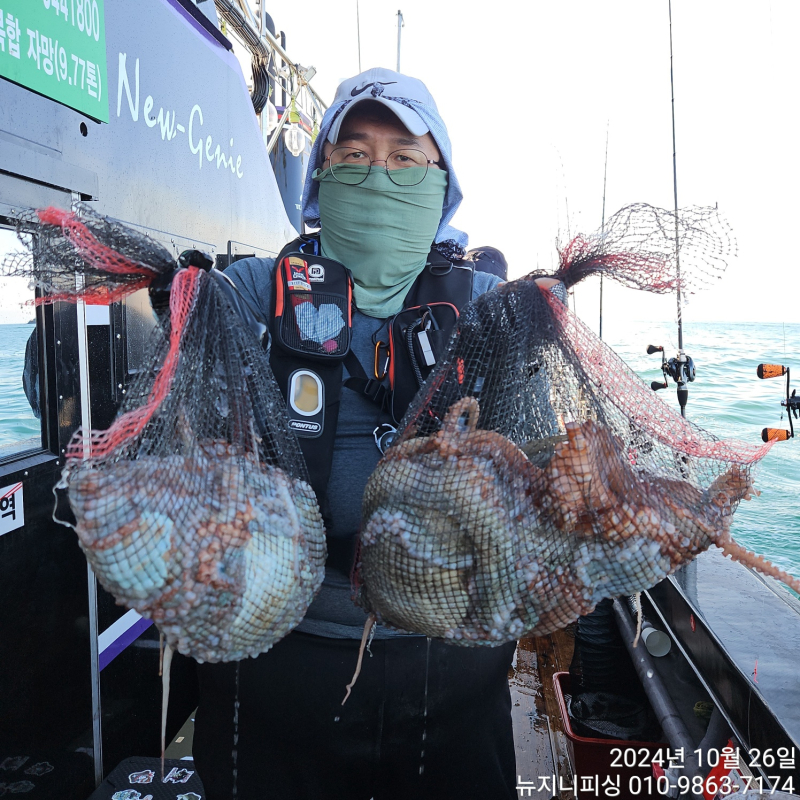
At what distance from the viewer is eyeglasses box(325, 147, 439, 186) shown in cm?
179

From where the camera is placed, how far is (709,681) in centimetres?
257

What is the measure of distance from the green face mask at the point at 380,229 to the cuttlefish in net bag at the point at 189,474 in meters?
0.52

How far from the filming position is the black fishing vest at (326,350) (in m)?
1.62

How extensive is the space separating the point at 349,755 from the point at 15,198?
80.9 inches

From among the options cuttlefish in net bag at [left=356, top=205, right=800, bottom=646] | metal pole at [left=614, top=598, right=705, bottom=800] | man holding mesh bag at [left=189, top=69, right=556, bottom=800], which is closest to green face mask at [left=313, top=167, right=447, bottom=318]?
man holding mesh bag at [left=189, top=69, right=556, bottom=800]

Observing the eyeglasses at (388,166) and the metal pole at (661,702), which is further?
the metal pole at (661,702)

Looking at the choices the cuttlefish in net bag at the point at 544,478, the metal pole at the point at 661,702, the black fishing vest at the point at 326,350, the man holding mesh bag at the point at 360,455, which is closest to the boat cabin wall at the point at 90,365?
the man holding mesh bag at the point at 360,455

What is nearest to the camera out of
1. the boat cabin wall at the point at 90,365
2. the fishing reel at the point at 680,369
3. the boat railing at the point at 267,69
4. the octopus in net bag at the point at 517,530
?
the octopus in net bag at the point at 517,530

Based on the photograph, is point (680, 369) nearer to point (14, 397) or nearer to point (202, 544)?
point (202, 544)

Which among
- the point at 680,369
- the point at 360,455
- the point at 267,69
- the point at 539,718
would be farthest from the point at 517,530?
the point at 267,69

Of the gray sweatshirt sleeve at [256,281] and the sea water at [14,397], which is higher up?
the gray sweatshirt sleeve at [256,281]

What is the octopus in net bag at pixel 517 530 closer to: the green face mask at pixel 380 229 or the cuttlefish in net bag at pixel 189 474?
the cuttlefish in net bag at pixel 189 474

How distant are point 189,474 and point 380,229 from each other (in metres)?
0.94

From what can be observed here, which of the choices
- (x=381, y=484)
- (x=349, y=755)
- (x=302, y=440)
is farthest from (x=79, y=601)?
(x=381, y=484)
